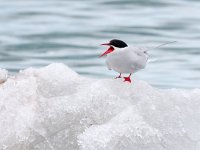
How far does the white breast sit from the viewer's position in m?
6.75

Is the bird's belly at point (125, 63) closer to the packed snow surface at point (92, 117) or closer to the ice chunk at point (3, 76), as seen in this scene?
the packed snow surface at point (92, 117)

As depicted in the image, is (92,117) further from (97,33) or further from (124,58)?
(97,33)

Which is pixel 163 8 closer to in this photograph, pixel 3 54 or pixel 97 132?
pixel 3 54

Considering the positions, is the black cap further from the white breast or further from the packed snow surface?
the packed snow surface

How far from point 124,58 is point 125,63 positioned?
2.1 inches

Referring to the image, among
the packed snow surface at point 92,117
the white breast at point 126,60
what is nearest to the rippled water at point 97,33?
the white breast at point 126,60

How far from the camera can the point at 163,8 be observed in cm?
1916

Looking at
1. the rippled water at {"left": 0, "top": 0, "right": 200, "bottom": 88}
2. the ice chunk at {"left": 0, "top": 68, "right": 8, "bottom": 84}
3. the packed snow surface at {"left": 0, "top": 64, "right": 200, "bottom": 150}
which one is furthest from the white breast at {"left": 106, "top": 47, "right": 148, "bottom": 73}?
the rippled water at {"left": 0, "top": 0, "right": 200, "bottom": 88}

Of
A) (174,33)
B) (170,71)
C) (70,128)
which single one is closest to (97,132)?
(70,128)

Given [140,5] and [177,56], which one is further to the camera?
[140,5]

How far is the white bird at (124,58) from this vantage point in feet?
22.1

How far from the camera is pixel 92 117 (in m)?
6.10

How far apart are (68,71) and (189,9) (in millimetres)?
12375

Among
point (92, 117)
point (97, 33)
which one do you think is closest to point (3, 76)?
point (92, 117)
